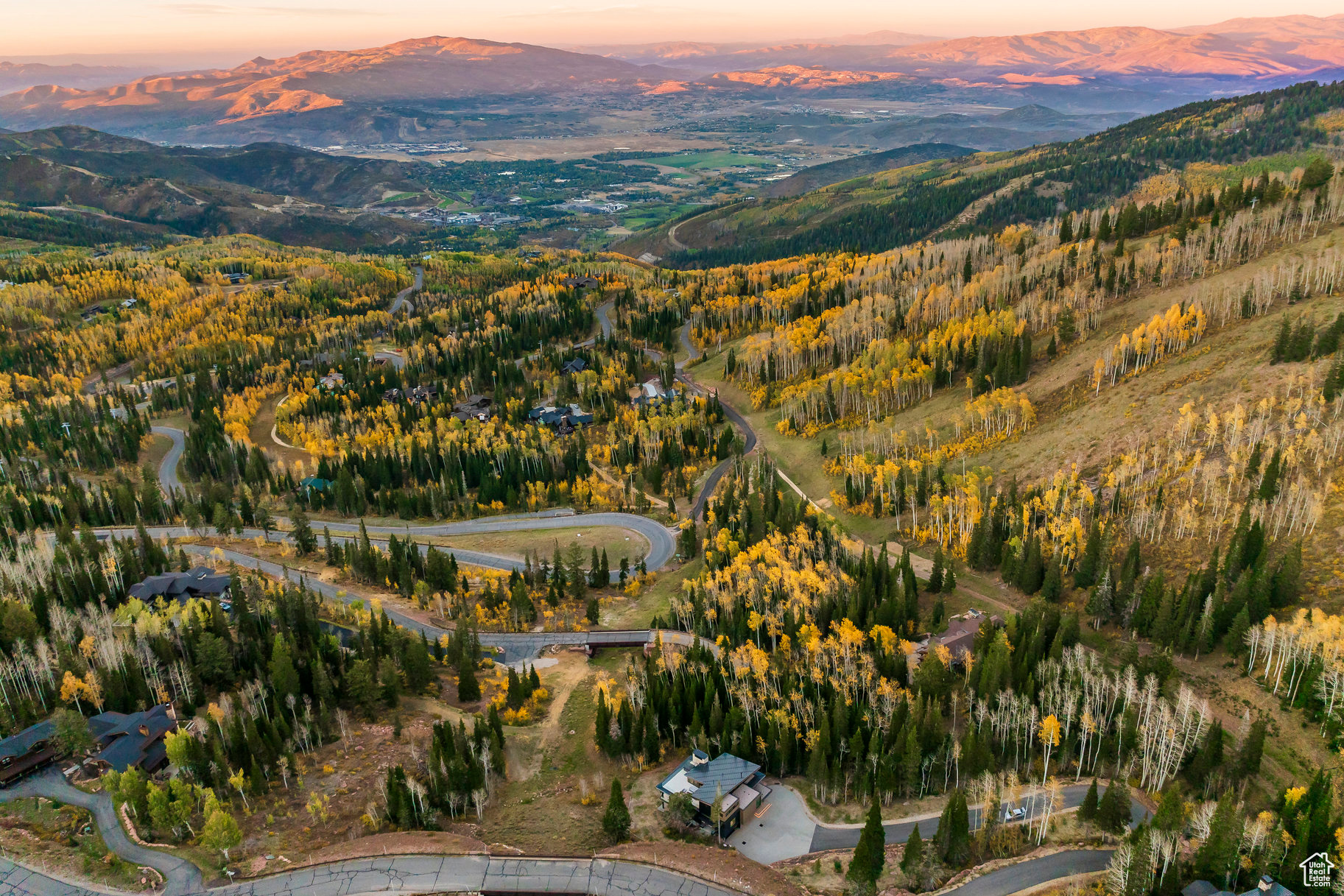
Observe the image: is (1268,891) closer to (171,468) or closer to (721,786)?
(721,786)

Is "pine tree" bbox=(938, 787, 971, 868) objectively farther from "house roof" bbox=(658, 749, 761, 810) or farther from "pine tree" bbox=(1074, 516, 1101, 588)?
"pine tree" bbox=(1074, 516, 1101, 588)

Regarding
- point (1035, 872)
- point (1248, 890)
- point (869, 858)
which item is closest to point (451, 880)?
point (869, 858)

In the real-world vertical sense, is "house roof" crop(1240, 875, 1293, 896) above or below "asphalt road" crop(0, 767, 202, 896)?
above

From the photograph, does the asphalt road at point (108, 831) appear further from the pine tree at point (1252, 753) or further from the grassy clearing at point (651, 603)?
the pine tree at point (1252, 753)

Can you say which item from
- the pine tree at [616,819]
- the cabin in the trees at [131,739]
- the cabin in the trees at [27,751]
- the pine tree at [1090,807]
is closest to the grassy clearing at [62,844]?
the cabin in the trees at [27,751]

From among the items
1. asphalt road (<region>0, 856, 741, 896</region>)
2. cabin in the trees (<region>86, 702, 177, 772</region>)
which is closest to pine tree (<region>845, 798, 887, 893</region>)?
asphalt road (<region>0, 856, 741, 896</region>)

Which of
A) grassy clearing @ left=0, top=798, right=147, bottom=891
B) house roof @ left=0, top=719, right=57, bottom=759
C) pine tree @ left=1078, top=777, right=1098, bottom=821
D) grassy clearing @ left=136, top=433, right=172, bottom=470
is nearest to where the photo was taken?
grassy clearing @ left=0, top=798, right=147, bottom=891
